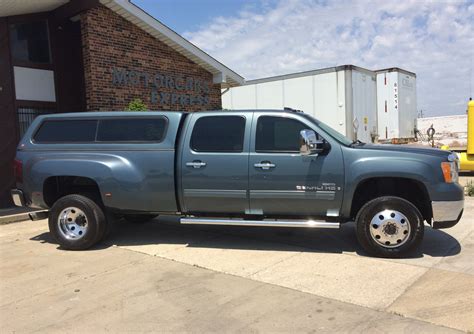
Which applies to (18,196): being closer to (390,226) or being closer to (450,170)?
(390,226)

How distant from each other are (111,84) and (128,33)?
1.48 m

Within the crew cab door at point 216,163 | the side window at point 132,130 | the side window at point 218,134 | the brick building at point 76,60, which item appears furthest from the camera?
the brick building at point 76,60

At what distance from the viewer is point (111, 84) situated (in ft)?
36.1

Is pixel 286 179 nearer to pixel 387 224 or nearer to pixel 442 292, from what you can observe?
pixel 387 224

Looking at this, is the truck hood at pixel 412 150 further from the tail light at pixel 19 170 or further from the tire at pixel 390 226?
the tail light at pixel 19 170

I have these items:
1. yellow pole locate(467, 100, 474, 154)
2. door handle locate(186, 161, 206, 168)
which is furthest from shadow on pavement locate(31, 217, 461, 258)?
yellow pole locate(467, 100, 474, 154)

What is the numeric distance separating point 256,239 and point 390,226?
2019mm

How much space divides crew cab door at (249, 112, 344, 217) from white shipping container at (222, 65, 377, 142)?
899 cm

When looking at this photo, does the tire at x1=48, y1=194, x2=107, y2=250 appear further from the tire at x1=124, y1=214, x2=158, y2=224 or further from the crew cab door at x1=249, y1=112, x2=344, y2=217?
the crew cab door at x1=249, y1=112, x2=344, y2=217

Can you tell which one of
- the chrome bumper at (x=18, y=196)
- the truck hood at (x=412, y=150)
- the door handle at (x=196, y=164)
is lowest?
the chrome bumper at (x=18, y=196)

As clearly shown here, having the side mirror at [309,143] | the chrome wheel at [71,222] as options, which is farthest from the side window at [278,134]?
the chrome wheel at [71,222]

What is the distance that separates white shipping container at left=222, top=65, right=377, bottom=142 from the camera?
48.4 feet

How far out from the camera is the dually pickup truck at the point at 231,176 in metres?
5.46

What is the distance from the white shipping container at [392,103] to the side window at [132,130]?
1222 cm
